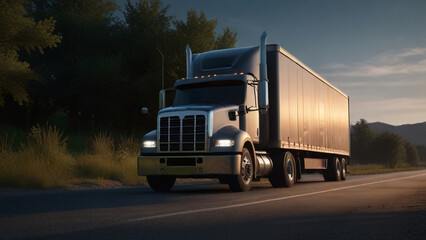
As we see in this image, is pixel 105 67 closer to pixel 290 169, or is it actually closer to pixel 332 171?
pixel 332 171

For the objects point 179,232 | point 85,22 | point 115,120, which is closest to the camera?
point 179,232

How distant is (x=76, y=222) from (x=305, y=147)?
11726mm

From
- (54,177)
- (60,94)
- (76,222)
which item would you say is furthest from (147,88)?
(76,222)

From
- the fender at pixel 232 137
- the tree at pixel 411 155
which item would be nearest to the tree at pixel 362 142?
the tree at pixel 411 155

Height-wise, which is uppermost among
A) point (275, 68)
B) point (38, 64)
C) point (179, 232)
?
point (38, 64)

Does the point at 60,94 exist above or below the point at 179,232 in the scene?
above

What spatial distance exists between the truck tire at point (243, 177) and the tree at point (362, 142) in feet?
379

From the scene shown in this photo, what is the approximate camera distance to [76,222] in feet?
21.9

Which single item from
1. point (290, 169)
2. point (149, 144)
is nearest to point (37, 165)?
point (149, 144)

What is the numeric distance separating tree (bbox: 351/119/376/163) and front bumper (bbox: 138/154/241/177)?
382 ft

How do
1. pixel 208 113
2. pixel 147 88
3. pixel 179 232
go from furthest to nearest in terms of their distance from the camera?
pixel 147 88 → pixel 208 113 → pixel 179 232

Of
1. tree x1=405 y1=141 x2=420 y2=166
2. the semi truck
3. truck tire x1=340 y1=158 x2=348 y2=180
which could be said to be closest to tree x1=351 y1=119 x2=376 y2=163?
tree x1=405 y1=141 x2=420 y2=166

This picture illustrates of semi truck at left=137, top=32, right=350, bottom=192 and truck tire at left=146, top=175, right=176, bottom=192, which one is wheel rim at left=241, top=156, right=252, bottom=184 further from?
truck tire at left=146, top=175, right=176, bottom=192

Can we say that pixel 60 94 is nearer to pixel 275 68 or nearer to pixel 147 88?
pixel 147 88
